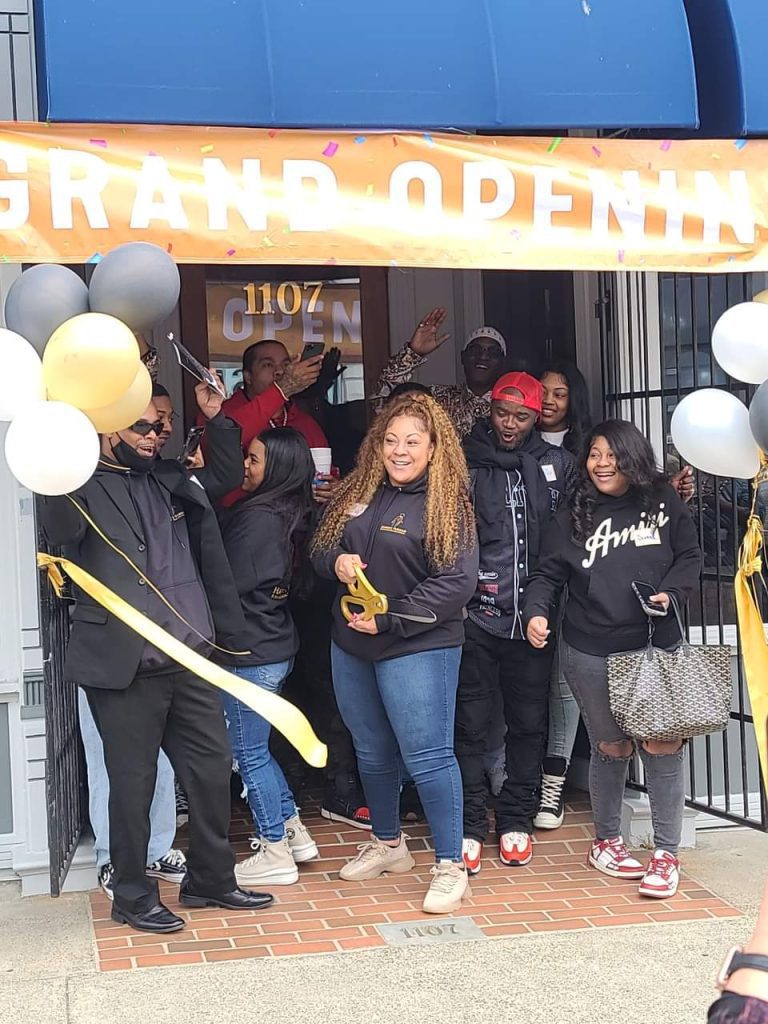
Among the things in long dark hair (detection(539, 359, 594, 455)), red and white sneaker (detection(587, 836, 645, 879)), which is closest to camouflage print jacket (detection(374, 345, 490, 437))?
long dark hair (detection(539, 359, 594, 455))

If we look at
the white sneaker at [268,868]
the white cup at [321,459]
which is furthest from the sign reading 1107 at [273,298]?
the white sneaker at [268,868]

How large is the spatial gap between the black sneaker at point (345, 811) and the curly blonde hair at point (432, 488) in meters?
1.41

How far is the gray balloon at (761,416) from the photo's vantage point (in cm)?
341

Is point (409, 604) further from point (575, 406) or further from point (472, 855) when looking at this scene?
point (575, 406)

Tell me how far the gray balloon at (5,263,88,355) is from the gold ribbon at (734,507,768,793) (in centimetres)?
208

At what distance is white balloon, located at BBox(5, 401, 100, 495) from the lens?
350cm

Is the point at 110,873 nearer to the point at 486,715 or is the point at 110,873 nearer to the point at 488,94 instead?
the point at 486,715

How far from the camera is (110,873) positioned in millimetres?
4871

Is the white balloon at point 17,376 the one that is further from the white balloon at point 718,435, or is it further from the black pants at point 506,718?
the black pants at point 506,718

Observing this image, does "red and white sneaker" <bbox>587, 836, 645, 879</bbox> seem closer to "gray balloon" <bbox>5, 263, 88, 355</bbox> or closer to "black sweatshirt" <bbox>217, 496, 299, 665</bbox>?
"black sweatshirt" <bbox>217, 496, 299, 665</bbox>

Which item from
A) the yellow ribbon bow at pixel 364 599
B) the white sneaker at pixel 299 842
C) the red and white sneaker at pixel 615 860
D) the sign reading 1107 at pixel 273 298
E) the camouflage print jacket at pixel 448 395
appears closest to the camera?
the yellow ribbon bow at pixel 364 599

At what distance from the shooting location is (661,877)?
4.84 metres

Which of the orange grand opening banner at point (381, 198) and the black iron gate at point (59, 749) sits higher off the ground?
the orange grand opening banner at point (381, 198)

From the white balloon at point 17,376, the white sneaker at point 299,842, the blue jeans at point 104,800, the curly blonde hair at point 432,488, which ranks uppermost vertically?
the white balloon at point 17,376
